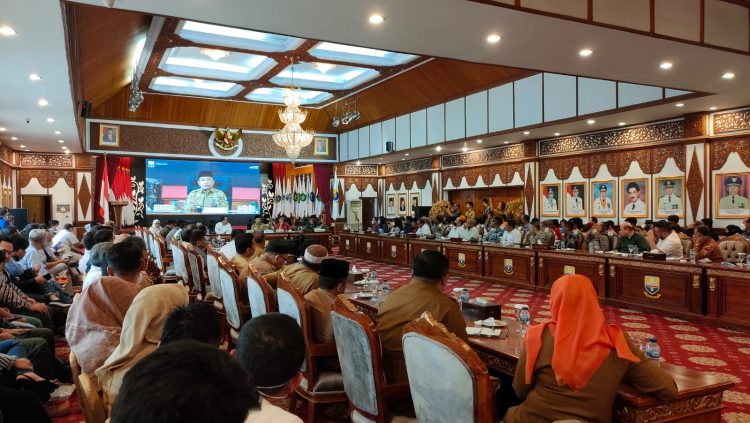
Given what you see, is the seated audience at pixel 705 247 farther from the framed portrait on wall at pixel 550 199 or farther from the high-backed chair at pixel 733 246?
the framed portrait on wall at pixel 550 199

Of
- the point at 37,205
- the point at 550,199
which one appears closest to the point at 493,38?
the point at 550,199

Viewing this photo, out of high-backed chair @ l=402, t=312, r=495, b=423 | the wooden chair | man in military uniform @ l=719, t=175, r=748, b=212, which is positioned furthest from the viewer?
man in military uniform @ l=719, t=175, r=748, b=212

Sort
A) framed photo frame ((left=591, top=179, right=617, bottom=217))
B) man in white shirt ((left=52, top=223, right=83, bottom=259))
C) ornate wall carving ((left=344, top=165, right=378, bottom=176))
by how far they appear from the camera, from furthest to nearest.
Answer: ornate wall carving ((left=344, top=165, right=378, bottom=176)) → framed photo frame ((left=591, top=179, right=617, bottom=217)) → man in white shirt ((left=52, top=223, right=83, bottom=259))

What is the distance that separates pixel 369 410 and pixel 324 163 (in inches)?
631

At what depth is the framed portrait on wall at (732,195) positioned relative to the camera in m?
8.87

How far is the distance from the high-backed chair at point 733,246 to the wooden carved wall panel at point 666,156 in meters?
2.75

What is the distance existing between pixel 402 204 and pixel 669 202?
28.9ft

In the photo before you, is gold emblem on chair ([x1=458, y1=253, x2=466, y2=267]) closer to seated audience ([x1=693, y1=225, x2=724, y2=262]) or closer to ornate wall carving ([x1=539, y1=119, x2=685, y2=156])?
Result: ornate wall carving ([x1=539, y1=119, x2=685, y2=156])

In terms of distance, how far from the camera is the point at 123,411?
0.78 metres

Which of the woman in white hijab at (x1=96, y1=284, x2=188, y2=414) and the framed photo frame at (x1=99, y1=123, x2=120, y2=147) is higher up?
the framed photo frame at (x1=99, y1=123, x2=120, y2=147)

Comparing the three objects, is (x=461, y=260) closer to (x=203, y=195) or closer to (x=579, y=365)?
(x=579, y=365)

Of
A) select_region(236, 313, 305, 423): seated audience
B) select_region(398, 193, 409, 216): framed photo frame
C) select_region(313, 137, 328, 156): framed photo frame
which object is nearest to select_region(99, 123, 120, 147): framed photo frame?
select_region(313, 137, 328, 156): framed photo frame

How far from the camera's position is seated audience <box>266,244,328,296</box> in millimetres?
4000

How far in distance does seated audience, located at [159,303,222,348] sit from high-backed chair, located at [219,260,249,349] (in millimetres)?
2183
